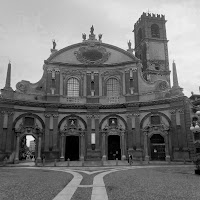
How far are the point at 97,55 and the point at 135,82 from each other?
26.9ft

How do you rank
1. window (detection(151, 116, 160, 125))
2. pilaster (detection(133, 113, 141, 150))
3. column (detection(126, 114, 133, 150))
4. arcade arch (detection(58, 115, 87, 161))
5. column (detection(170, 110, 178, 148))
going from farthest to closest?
arcade arch (detection(58, 115, 87, 161)) → column (detection(126, 114, 133, 150)) → window (detection(151, 116, 160, 125)) → pilaster (detection(133, 113, 141, 150)) → column (detection(170, 110, 178, 148))

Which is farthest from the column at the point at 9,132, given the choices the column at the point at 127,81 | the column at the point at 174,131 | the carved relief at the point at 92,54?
the column at the point at 174,131

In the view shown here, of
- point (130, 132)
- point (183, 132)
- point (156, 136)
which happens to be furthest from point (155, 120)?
point (183, 132)

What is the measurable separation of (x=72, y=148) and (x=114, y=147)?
635 centimetres

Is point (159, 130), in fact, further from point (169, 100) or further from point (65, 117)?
point (65, 117)

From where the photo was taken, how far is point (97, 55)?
3972cm

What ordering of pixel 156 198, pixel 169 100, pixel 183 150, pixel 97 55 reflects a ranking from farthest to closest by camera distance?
pixel 97 55
pixel 169 100
pixel 183 150
pixel 156 198

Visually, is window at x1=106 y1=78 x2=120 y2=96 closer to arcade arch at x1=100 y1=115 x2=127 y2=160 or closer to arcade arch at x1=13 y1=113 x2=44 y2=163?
arcade arch at x1=100 y1=115 x2=127 y2=160

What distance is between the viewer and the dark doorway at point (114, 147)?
3509 cm

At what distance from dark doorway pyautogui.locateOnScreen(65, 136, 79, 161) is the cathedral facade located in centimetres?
14

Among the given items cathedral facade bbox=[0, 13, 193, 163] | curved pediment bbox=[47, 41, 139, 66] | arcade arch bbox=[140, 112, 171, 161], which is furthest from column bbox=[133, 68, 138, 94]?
arcade arch bbox=[140, 112, 171, 161]

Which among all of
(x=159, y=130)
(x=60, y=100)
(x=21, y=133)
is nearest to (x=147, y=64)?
(x=159, y=130)

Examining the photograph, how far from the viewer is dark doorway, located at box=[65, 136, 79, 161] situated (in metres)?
34.7

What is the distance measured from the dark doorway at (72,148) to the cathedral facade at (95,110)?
14 centimetres
